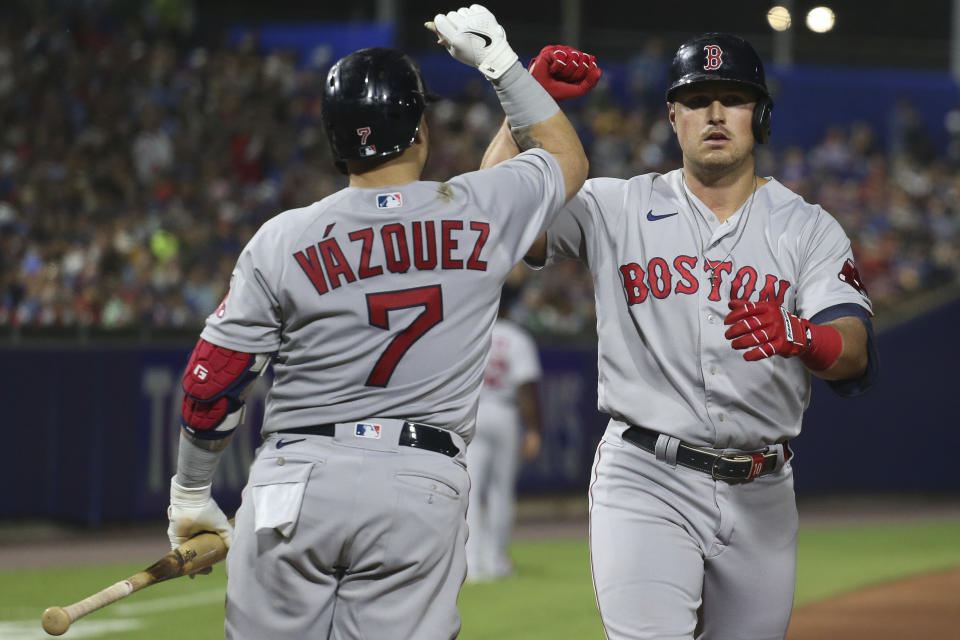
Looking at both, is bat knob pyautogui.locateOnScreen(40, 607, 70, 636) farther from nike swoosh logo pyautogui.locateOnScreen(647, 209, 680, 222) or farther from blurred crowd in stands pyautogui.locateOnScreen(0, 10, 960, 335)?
blurred crowd in stands pyautogui.locateOnScreen(0, 10, 960, 335)

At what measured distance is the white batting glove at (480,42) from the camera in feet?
12.3

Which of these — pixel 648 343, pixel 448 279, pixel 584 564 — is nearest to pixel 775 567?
pixel 648 343

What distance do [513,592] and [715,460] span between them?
17.5 feet

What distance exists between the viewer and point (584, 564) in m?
10.3

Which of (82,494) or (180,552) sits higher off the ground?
(180,552)

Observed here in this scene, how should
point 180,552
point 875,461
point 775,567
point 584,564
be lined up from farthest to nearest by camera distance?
point 875,461, point 584,564, point 775,567, point 180,552

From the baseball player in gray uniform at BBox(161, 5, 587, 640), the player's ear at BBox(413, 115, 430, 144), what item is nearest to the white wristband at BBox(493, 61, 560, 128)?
the player's ear at BBox(413, 115, 430, 144)

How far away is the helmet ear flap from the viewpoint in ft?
13.6

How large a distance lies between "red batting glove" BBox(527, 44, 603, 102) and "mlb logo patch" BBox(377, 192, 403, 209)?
3.04 feet

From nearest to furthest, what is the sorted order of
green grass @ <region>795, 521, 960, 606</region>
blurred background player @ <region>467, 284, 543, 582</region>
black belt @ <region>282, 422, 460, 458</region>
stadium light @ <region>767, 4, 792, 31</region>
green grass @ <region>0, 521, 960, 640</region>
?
black belt @ <region>282, 422, 460, 458</region> → stadium light @ <region>767, 4, 792, 31</region> → green grass @ <region>0, 521, 960, 640</region> → blurred background player @ <region>467, 284, 543, 582</region> → green grass @ <region>795, 521, 960, 606</region>

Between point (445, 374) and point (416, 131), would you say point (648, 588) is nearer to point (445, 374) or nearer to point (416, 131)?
point (445, 374)

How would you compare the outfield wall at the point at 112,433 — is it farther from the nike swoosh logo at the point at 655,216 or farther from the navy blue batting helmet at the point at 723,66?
the navy blue batting helmet at the point at 723,66

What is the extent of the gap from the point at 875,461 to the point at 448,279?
41.9 feet

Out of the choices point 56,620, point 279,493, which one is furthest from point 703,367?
point 56,620
